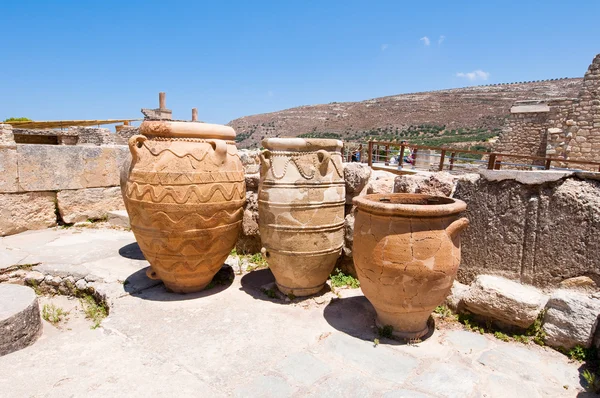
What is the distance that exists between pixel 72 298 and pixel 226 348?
6.23 feet

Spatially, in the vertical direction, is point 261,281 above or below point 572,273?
below

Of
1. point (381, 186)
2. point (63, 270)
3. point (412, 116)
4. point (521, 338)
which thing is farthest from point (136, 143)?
point (412, 116)

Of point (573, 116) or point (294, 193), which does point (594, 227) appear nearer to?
point (294, 193)

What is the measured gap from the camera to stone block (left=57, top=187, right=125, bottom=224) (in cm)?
547

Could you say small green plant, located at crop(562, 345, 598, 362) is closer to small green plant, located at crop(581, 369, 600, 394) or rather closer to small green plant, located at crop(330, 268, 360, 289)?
small green plant, located at crop(581, 369, 600, 394)

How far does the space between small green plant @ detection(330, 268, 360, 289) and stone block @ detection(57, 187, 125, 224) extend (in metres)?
3.95

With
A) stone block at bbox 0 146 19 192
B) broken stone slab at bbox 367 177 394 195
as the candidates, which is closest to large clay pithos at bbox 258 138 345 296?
broken stone slab at bbox 367 177 394 195

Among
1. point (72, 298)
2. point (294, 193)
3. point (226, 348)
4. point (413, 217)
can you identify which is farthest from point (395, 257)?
point (72, 298)

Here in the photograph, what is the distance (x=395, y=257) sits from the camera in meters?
2.48

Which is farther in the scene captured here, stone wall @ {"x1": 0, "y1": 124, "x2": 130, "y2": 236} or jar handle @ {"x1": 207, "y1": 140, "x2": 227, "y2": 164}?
stone wall @ {"x1": 0, "y1": 124, "x2": 130, "y2": 236}

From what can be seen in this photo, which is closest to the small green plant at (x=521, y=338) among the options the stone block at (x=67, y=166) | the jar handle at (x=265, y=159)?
the jar handle at (x=265, y=159)

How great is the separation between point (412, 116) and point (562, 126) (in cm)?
4443

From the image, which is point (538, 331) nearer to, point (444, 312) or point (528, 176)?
point (444, 312)

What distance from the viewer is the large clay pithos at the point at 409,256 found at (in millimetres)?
2459
